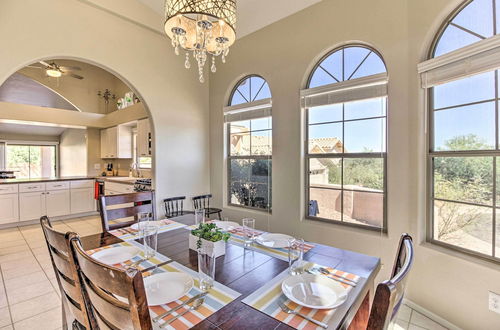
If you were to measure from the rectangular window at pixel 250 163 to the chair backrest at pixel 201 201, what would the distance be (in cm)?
42

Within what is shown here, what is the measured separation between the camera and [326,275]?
4.09 ft

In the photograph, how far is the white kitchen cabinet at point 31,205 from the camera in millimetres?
4656

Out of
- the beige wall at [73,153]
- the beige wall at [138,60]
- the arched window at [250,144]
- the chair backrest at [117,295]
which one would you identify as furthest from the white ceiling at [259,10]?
the beige wall at [73,153]

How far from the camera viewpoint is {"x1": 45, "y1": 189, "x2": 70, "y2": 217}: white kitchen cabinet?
4977 mm

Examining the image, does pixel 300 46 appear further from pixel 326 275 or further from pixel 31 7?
pixel 31 7

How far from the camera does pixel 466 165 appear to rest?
1934 millimetres

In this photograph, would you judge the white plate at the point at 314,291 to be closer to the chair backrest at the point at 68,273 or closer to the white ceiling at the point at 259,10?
the chair backrest at the point at 68,273

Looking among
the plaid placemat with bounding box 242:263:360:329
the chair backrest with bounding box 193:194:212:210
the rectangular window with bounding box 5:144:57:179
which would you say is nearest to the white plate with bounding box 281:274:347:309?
the plaid placemat with bounding box 242:263:360:329

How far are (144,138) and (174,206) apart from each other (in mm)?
1761

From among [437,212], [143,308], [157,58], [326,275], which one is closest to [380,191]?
[437,212]

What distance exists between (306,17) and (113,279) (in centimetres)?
326

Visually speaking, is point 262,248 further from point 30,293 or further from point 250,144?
point 30,293

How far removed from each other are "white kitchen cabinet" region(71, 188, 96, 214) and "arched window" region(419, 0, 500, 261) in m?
6.44

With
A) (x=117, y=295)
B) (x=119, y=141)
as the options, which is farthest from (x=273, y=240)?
(x=119, y=141)
